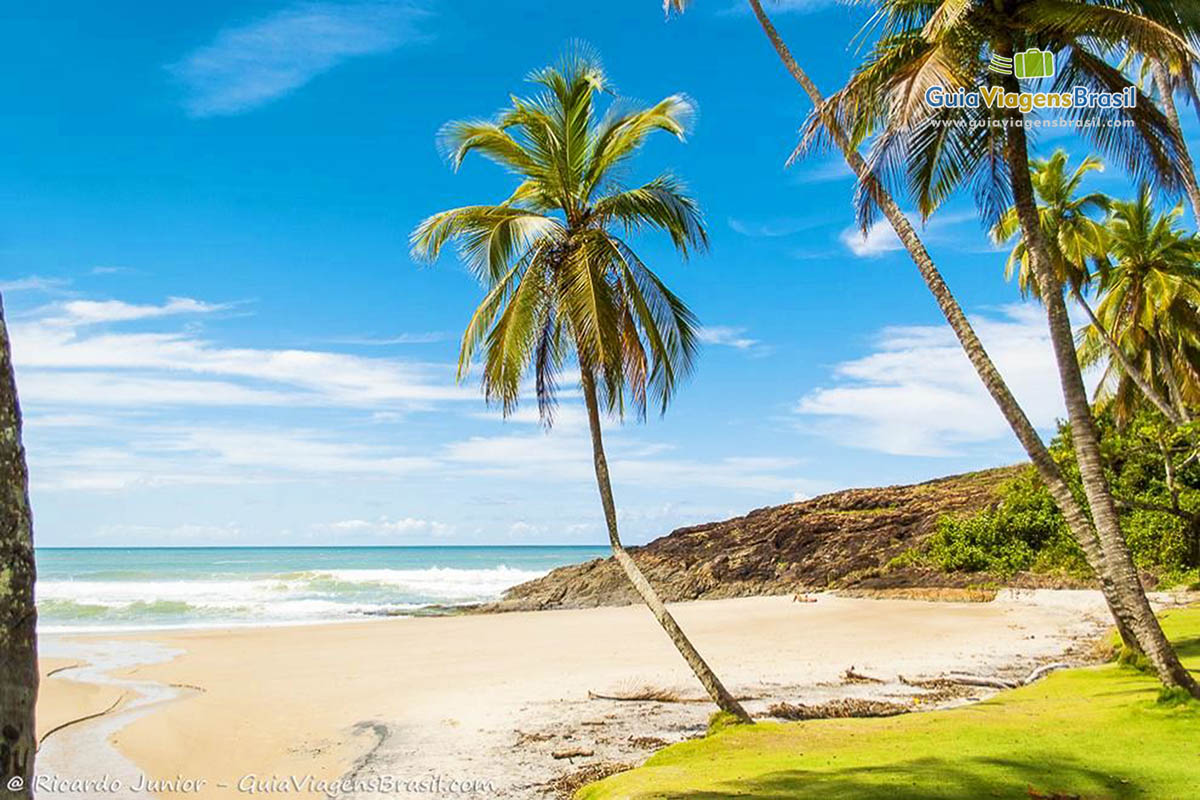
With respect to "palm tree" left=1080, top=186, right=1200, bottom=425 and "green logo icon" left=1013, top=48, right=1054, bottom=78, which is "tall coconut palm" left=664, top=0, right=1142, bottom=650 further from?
"palm tree" left=1080, top=186, right=1200, bottom=425

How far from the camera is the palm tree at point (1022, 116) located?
8.44 metres

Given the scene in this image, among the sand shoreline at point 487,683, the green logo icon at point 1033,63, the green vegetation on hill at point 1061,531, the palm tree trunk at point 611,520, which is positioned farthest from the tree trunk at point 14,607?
the green vegetation on hill at point 1061,531

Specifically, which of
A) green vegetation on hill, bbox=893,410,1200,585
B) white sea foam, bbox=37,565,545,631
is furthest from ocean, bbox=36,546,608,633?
green vegetation on hill, bbox=893,410,1200,585

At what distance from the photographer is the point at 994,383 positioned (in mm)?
9008

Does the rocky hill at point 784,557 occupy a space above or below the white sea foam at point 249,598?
above

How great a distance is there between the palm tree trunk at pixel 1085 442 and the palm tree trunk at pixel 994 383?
176 mm

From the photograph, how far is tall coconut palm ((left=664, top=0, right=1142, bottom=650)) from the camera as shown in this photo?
28.6ft

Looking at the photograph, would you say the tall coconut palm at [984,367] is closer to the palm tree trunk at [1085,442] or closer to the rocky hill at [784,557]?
the palm tree trunk at [1085,442]

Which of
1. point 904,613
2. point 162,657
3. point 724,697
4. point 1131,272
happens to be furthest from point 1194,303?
point 162,657

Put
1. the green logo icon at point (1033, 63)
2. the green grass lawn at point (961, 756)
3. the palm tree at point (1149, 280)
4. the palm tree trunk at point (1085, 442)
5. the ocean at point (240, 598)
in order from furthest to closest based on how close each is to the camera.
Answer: the ocean at point (240, 598) → the palm tree at point (1149, 280) → the green logo icon at point (1033, 63) → the palm tree trunk at point (1085, 442) → the green grass lawn at point (961, 756)

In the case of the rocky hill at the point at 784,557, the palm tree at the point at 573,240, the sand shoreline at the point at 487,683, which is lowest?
the sand shoreline at the point at 487,683

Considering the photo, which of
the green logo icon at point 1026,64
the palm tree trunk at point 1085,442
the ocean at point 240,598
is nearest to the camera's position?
the palm tree trunk at point 1085,442

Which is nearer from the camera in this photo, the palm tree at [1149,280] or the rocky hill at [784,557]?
the palm tree at [1149,280]

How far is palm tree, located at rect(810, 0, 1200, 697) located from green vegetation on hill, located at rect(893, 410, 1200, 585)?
12704 millimetres
